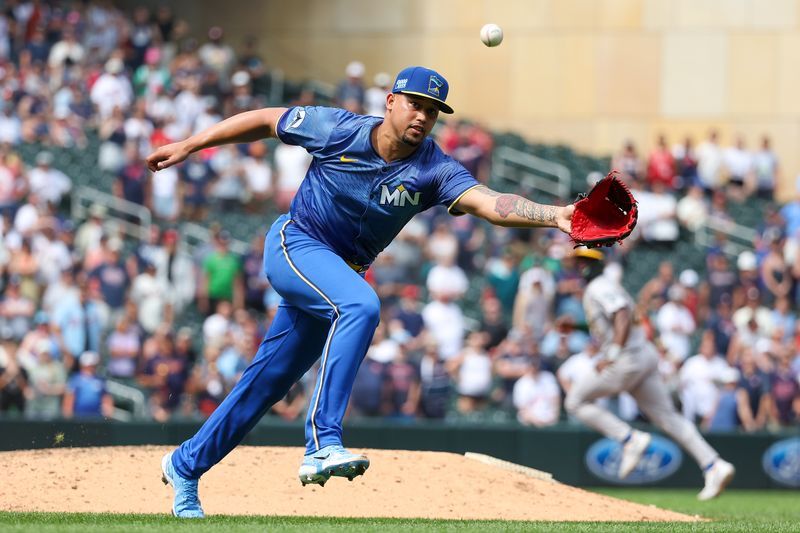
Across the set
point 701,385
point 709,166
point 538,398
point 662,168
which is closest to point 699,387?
point 701,385

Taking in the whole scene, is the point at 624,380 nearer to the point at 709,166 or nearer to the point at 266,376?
the point at 266,376

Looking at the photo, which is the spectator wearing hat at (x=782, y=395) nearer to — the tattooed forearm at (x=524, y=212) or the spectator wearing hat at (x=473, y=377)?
the spectator wearing hat at (x=473, y=377)

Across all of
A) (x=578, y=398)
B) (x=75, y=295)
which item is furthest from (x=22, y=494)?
(x=75, y=295)

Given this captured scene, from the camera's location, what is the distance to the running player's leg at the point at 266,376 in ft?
26.1

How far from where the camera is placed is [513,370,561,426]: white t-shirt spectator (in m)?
16.6

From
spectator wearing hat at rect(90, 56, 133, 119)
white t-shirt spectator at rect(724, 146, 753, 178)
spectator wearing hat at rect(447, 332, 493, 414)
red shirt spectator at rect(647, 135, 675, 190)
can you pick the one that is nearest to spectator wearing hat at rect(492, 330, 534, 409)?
spectator wearing hat at rect(447, 332, 493, 414)

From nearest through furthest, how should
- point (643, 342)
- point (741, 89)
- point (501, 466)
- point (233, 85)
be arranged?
point (501, 466) < point (643, 342) < point (233, 85) < point (741, 89)

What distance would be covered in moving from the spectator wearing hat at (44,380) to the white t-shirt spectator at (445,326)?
450cm

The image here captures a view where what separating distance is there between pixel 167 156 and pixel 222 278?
10226 mm

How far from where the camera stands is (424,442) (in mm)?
15273

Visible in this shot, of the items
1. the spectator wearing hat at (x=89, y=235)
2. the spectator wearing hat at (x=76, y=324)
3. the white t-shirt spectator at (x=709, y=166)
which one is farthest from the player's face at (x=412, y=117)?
the white t-shirt spectator at (x=709, y=166)

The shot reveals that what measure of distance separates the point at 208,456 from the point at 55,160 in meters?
12.7

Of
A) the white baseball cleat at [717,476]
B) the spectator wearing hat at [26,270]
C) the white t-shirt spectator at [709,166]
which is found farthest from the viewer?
the white t-shirt spectator at [709,166]

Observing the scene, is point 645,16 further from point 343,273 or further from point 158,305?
point 343,273
